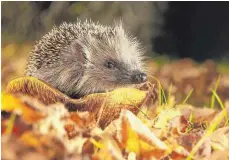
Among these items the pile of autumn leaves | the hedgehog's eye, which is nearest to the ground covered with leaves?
the pile of autumn leaves

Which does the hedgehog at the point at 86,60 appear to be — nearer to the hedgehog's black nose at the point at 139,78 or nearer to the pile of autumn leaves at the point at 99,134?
the hedgehog's black nose at the point at 139,78

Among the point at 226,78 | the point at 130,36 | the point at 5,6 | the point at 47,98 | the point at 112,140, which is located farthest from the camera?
the point at 226,78

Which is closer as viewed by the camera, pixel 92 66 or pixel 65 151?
pixel 65 151

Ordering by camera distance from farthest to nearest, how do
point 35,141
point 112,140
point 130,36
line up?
point 130,36 < point 112,140 < point 35,141

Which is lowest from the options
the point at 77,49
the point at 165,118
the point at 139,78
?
the point at 165,118

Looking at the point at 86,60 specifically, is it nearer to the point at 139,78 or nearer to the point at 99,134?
the point at 139,78

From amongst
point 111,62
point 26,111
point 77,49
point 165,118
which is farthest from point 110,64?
point 26,111

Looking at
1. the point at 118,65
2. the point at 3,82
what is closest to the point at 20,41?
the point at 3,82

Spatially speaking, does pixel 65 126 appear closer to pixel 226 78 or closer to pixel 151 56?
pixel 151 56
